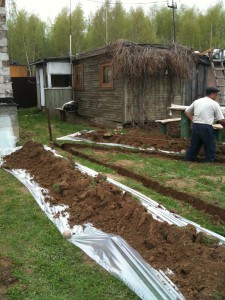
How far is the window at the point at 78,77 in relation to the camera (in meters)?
15.6

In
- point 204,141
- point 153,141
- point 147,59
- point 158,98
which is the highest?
point 147,59

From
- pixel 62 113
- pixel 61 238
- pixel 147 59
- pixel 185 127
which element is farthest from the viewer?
pixel 62 113

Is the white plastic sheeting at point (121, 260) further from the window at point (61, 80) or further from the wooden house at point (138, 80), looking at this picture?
the window at point (61, 80)

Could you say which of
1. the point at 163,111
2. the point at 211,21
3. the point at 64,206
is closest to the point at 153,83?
the point at 163,111

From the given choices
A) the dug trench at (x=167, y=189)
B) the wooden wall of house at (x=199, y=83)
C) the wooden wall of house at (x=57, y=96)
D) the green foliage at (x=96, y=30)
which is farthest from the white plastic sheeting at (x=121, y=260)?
the green foliage at (x=96, y=30)

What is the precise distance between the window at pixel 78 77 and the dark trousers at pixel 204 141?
30.4 ft

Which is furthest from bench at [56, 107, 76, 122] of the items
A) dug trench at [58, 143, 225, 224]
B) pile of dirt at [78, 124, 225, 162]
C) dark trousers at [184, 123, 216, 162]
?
dark trousers at [184, 123, 216, 162]

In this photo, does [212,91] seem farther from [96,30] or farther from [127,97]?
[96,30]

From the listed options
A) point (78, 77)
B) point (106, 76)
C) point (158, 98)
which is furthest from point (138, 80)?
point (78, 77)

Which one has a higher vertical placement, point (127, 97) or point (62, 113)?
point (127, 97)

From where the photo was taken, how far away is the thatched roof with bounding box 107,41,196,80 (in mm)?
11672

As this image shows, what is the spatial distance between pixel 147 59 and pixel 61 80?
6874 mm

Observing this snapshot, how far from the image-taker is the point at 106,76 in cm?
1341

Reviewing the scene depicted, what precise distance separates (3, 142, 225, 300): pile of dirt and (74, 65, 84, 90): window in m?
Answer: 9.96
